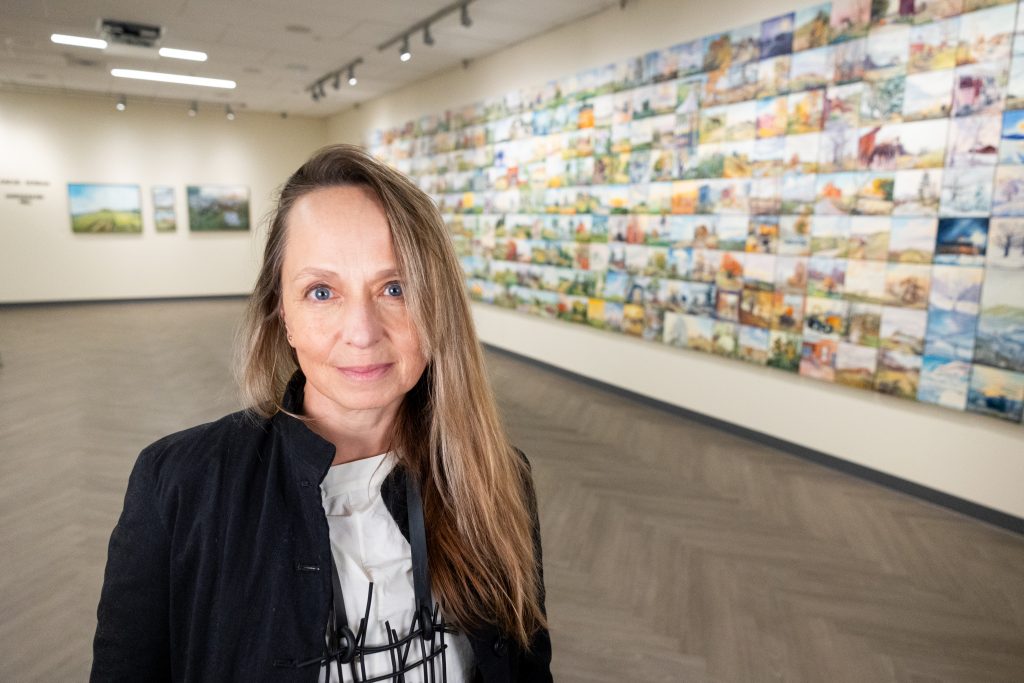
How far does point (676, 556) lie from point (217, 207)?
14.9 metres

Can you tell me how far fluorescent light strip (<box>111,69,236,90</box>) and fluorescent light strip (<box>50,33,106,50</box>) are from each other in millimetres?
1746

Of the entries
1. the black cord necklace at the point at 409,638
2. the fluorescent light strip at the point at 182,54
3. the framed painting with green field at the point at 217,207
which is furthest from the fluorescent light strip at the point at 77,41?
the black cord necklace at the point at 409,638

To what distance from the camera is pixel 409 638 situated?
42.8 inches

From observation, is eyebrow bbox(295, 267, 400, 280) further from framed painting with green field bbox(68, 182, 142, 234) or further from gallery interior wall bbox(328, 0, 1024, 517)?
framed painting with green field bbox(68, 182, 142, 234)

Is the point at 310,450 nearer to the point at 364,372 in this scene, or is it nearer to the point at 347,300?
the point at 364,372

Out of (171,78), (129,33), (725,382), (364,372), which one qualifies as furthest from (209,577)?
(171,78)

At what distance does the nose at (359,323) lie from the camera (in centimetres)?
108

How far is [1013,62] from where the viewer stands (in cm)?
398

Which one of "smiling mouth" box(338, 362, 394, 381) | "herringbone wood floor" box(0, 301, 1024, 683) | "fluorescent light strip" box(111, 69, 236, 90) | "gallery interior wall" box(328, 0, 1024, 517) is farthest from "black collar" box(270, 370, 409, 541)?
"fluorescent light strip" box(111, 69, 236, 90)

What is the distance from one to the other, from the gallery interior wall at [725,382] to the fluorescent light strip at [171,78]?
4916mm

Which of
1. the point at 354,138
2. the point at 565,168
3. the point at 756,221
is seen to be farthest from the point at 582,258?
the point at 354,138

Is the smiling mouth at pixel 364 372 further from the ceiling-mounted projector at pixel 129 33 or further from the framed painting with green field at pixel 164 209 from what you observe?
the framed painting with green field at pixel 164 209

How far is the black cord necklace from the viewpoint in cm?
105

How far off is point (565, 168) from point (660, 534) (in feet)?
16.7
